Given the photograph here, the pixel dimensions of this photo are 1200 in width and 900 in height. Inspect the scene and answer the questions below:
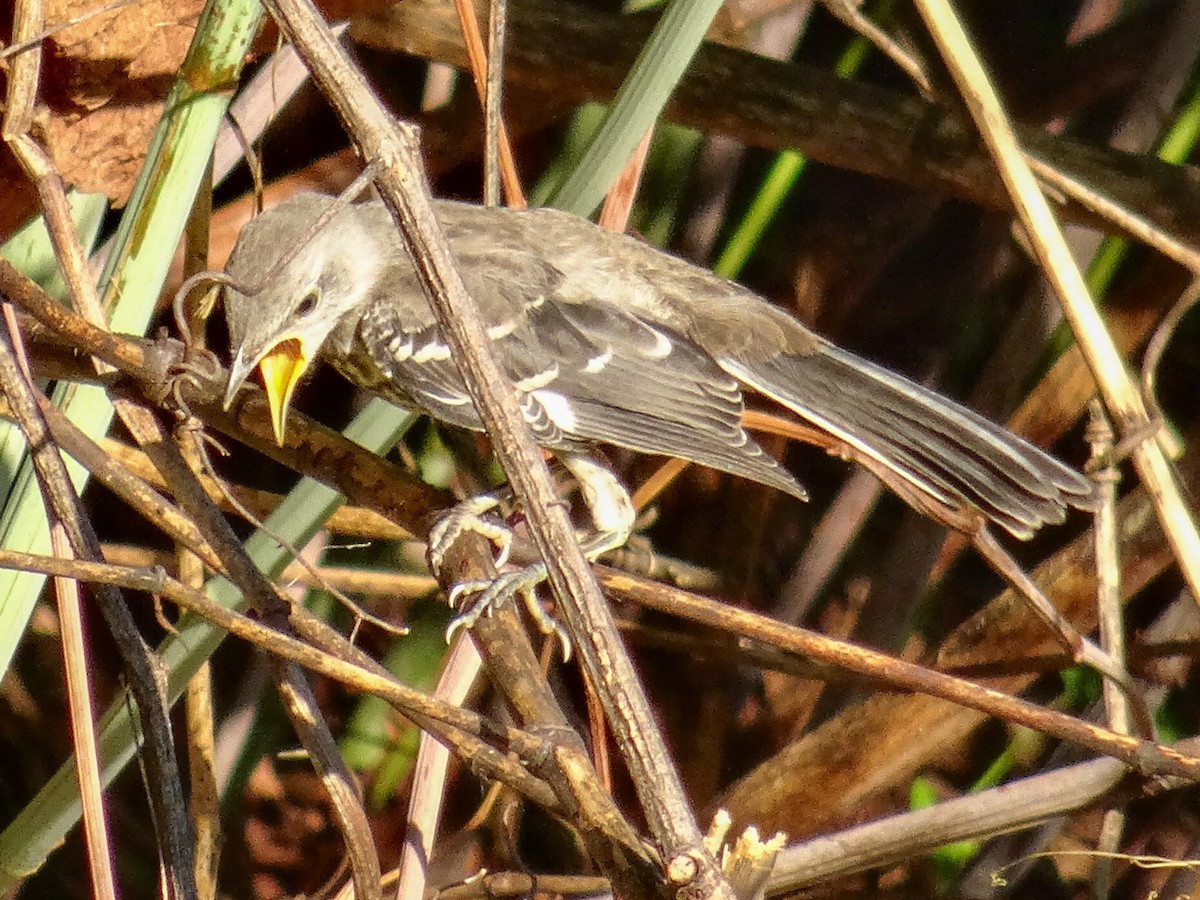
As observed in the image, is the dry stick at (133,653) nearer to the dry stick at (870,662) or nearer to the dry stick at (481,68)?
the dry stick at (870,662)

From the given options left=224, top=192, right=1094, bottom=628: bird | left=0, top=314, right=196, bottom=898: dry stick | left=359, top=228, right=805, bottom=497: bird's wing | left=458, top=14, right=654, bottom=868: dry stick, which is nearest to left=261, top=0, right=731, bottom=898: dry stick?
left=458, top=14, right=654, bottom=868: dry stick

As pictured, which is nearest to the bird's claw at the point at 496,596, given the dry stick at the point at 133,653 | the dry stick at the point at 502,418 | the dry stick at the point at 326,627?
the dry stick at the point at 326,627

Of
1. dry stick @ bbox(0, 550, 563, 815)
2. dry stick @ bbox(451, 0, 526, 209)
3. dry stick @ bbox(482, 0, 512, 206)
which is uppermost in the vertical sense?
dry stick @ bbox(451, 0, 526, 209)

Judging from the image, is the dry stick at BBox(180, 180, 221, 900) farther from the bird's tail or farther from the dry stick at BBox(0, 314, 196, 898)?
the bird's tail

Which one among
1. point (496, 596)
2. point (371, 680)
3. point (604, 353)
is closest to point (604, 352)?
point (604, 353)

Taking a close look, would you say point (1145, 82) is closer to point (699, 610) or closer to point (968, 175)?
point (968, 175)

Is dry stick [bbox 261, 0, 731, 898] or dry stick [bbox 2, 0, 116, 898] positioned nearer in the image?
dry stick [bbox 261, 0, 731, 898]

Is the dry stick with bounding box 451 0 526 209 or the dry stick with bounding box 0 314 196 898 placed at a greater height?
the dry stick with bounding box 451 0 526 209
